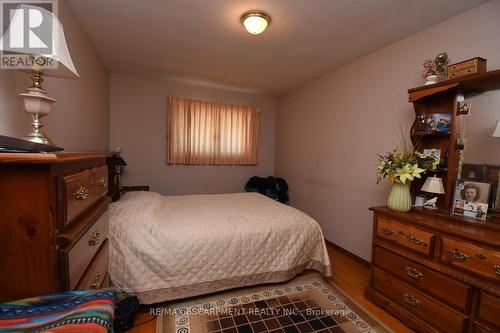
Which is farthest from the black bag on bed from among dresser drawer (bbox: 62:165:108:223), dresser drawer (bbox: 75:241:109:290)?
dresser drawer (bbox: 62:165:108:223)

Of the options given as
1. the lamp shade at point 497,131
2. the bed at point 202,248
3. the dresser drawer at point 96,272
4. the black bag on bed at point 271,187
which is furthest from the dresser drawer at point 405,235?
the black bag on bed at point 271,187

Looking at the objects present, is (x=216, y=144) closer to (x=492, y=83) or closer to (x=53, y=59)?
(x=53, y=59)

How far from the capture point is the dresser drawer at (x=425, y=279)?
1.39m

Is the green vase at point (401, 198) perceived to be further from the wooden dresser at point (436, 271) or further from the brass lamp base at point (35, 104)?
the brass lamp base at point (35, 104)

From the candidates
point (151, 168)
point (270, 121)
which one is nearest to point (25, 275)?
point (151, 168)

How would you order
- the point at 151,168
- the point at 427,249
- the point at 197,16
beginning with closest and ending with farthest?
1. the point at 427,249
2. the point at 197,16
3. the point at 151,168

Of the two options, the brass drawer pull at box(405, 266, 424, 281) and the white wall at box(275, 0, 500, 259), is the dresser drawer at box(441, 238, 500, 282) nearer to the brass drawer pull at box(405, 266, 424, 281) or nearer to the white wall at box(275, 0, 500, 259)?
the brass drawer pull at box(405, 266, 424, 281)

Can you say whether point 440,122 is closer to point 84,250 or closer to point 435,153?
point 435,153

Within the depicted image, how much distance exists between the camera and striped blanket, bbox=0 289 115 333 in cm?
59

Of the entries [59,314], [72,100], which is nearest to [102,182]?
[59,314]

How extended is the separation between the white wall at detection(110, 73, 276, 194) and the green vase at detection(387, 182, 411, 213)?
116 inches

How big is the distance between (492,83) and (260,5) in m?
1.81

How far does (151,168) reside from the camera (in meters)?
3.83

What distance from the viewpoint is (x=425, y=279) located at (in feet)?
5.16
